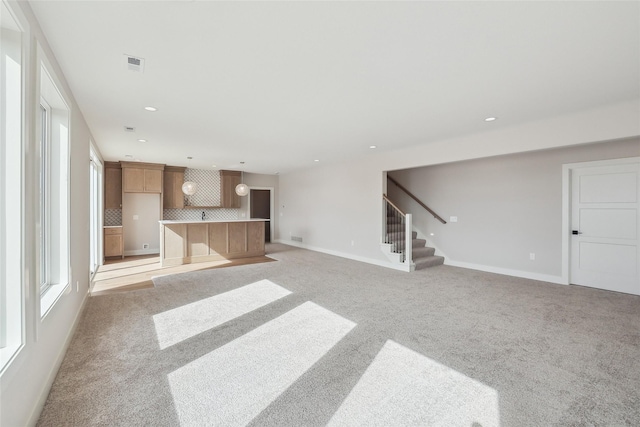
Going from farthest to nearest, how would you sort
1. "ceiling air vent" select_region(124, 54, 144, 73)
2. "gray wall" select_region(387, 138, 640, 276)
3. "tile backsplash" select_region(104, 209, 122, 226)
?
"tile backsplash" select_region(104, 209, 122, 226) < "gray wall" select_region(387, 138, 640, 276) < "ceiling air vent" select_region(124, 54, 144, 73)

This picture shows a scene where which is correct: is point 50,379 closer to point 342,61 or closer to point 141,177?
point 342,61

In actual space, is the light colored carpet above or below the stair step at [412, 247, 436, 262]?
below

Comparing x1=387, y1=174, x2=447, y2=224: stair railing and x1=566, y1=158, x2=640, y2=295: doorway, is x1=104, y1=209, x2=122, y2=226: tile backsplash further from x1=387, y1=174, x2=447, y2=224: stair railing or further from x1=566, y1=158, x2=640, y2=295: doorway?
x1=566, y1=158, x2=640, y2=295: doorway

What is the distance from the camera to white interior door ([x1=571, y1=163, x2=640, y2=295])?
4031 millimetres

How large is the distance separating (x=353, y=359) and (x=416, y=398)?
59cm

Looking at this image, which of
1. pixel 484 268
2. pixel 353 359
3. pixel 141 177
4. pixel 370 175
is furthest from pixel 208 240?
pixel 484 268

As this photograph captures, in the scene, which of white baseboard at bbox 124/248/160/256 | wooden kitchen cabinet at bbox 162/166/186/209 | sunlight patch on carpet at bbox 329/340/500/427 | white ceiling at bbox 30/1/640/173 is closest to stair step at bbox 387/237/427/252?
white ceiling at bbox 30/1/640/173

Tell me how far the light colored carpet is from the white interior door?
466 mm

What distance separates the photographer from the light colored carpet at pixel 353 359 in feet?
5.65

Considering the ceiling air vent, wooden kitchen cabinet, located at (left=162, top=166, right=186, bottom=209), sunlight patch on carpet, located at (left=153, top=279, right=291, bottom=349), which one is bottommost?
sunlight patch on carpet, located at (left=153, top=279, right=291, bottom=349)

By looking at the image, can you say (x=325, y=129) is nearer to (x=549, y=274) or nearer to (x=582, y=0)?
(x=582, y=0)

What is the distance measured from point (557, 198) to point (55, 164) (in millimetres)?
6749

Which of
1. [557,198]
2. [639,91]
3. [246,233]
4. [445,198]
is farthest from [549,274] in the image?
[246,233]

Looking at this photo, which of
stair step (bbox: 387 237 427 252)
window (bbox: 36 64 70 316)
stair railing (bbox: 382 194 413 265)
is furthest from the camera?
stair step (bbox: 387 237 427 252)
